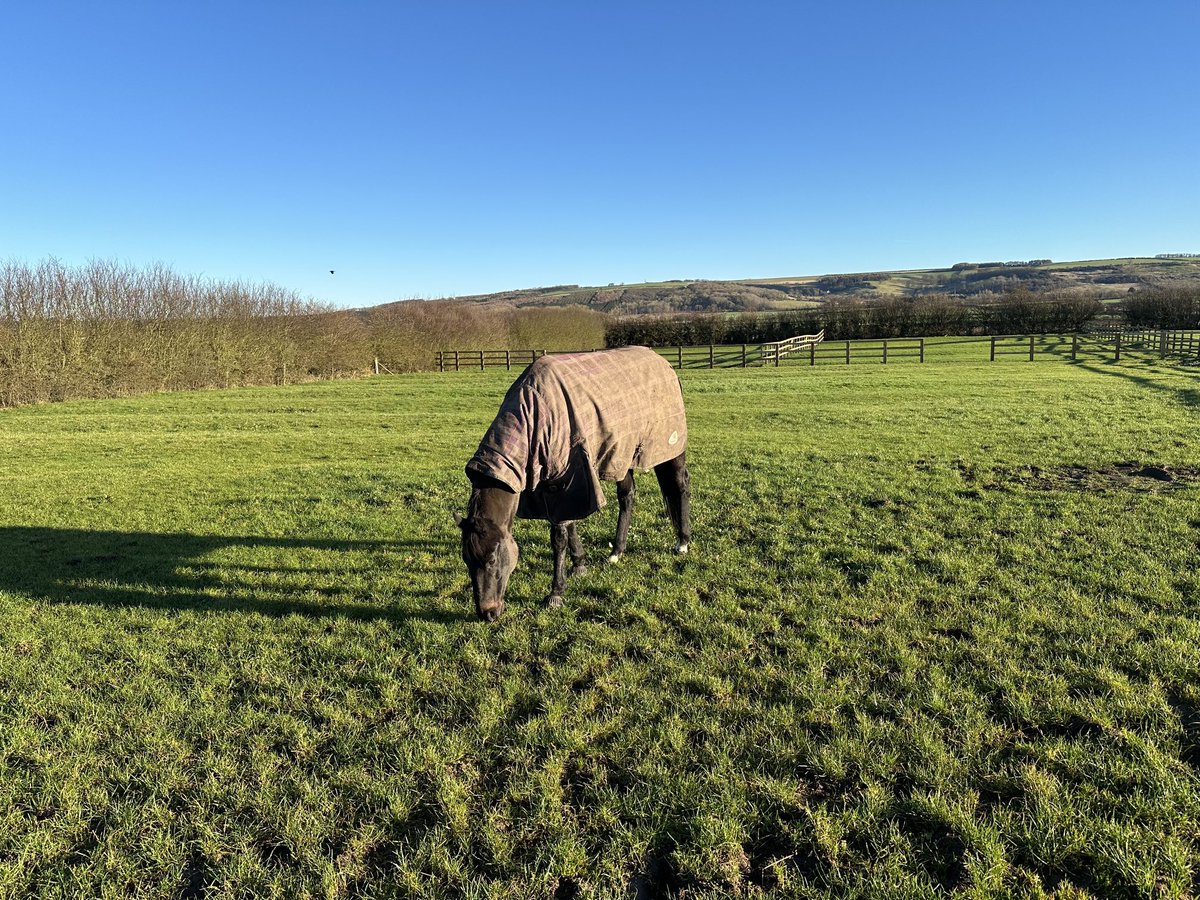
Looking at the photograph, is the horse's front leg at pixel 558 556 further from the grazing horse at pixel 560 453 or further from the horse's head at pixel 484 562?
the horse's head at pixel 484 562

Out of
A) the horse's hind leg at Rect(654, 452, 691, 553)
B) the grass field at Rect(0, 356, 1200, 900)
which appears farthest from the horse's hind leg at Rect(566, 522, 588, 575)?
the horse's hind leg at Rect(654, 452, 691, 553)

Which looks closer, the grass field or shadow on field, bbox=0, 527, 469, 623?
the grass field

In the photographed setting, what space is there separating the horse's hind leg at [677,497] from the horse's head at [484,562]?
2.22 m

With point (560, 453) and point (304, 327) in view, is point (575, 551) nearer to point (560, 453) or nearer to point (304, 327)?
point (560, 453)

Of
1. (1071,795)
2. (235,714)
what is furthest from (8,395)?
(1071,795)

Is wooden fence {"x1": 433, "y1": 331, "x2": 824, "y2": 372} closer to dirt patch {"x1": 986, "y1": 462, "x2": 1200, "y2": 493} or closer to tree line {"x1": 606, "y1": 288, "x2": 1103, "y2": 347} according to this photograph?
tree line {"x1": 606, "y1": 288, "x2": 1103, "y2": 347}

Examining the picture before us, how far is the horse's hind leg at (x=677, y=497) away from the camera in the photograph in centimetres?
586

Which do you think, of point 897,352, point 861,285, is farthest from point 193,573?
point 861,285

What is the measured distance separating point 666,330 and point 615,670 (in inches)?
1888

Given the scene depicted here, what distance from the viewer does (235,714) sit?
3387mm

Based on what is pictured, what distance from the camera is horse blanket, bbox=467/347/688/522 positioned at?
4273 millimetres

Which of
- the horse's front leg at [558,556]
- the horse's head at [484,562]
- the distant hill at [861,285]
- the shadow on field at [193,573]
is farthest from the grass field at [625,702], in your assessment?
the distant hill at [861,285]

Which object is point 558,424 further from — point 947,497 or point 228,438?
point 228,438

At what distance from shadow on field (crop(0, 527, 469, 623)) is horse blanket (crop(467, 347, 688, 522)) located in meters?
1.17
